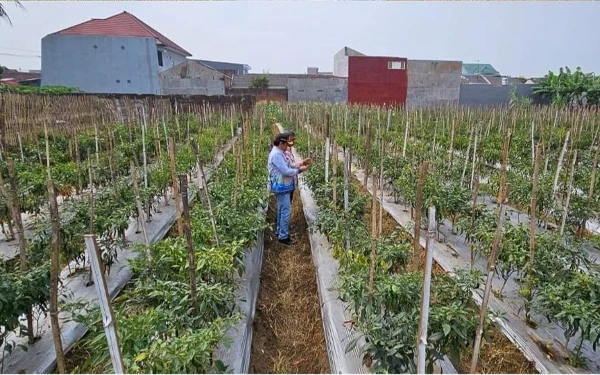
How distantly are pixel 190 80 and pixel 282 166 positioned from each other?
2643cm

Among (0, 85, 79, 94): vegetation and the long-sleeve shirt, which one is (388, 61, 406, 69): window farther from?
the long-sleeve shirt

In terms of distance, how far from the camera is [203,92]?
29188 millimetres

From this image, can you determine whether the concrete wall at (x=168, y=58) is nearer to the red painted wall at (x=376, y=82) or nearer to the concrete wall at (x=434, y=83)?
the red painted wall at (x=376, y=82)

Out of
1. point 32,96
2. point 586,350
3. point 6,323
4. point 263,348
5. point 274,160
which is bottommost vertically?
point 263,348

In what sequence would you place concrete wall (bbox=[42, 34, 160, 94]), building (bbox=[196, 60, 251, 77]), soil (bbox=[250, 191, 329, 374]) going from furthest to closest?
1. building (bbox=[196, 60, 251, 77])
2. concrete wall (bbox=[42, 34, 160, 94])
3. soil (bbox=[250, 191, 329, 374])

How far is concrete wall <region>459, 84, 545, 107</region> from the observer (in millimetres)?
27484

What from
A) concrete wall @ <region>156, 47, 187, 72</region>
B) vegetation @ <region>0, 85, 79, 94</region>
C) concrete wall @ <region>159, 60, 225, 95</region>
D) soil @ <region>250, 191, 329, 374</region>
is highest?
concrete wall @ <region>156, 47, 187, 72</region>

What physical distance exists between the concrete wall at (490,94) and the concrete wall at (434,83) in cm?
81

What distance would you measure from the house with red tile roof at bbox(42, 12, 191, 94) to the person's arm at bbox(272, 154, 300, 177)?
25.6 meters

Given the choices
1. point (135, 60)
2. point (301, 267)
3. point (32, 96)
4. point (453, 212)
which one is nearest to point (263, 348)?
point (301, 267)

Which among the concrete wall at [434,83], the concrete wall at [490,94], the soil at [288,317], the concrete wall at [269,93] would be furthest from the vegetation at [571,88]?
the soil at [288,317]

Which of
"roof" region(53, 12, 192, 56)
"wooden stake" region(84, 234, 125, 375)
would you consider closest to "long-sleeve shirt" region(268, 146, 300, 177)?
"wooden stake" region(84, 234, 125, 375)

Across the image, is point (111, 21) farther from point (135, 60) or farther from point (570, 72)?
point (570, 72)

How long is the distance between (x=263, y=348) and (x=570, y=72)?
30.0m
